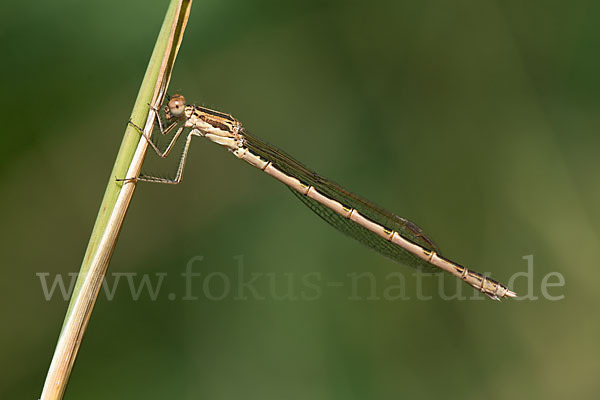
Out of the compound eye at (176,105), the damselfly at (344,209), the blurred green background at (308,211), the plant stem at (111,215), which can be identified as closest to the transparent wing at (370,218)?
the damselfly at (344,209)

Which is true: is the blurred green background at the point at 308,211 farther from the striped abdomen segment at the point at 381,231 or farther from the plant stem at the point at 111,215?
the plant stem at the point at 111,215

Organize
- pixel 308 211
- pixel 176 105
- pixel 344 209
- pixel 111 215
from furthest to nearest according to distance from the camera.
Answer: pixel 308 211
pixel 344 209
pixel 176 105
pixel 111 215

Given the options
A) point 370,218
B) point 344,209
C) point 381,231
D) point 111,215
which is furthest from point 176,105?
point 381,231

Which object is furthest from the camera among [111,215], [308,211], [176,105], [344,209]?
[308,211]

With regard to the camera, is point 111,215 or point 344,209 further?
point 344,209

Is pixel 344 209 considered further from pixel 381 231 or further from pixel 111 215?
pixel 111 215

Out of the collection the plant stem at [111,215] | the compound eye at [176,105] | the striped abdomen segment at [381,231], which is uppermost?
the striped abdomen segment at [381,231]

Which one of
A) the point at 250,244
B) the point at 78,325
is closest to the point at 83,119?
the point at 250,244
